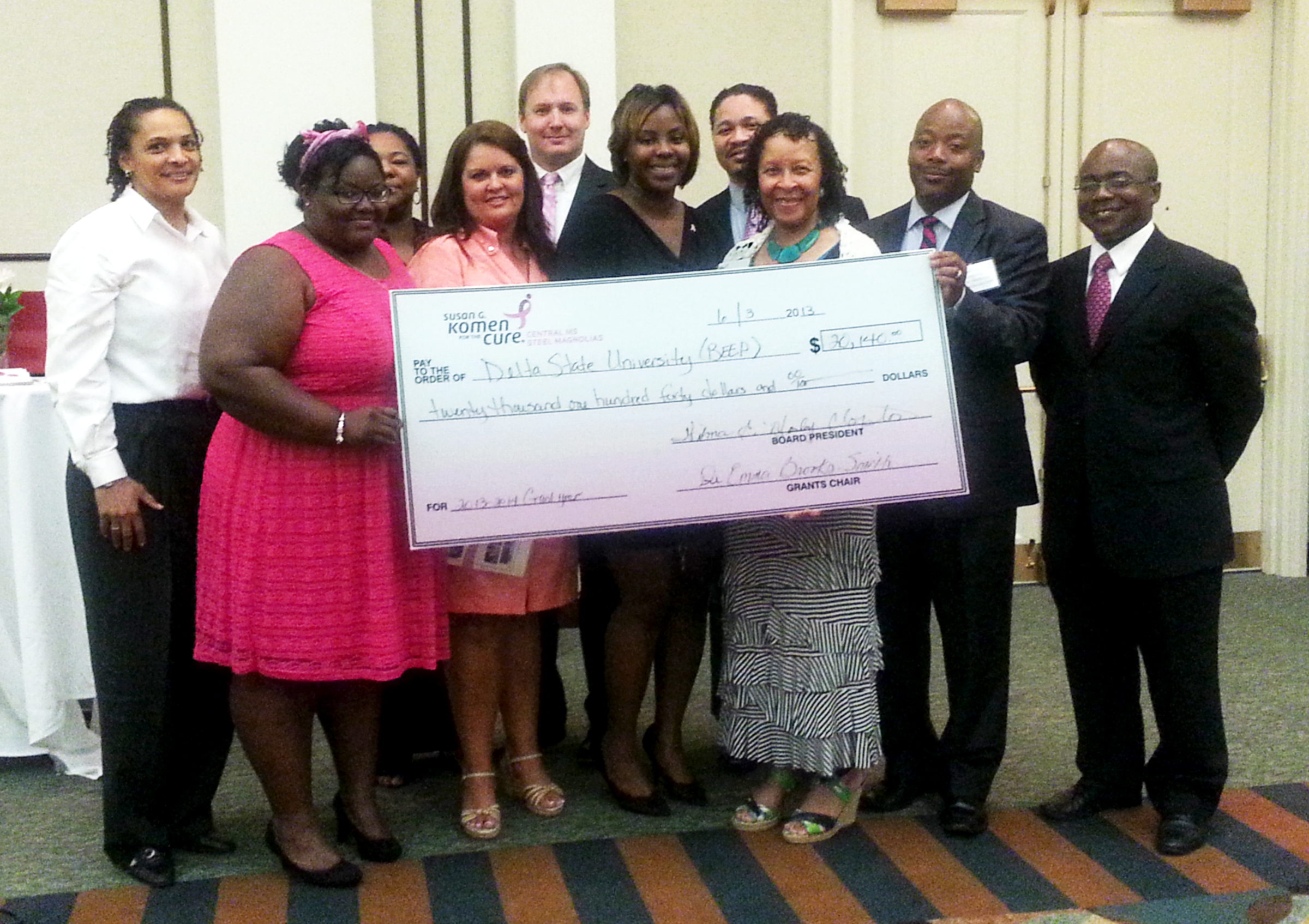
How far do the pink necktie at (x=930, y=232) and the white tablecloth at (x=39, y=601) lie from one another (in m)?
2.09

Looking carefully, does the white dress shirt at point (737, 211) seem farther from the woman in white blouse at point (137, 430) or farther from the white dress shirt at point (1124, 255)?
the woman in white blouse at point (137, 430)

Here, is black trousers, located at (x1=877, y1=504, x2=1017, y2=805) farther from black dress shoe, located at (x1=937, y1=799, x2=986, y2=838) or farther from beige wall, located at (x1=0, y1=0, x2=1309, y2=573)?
beige wall, located at (x1=0, y1=0, x2=1309, y2=573)

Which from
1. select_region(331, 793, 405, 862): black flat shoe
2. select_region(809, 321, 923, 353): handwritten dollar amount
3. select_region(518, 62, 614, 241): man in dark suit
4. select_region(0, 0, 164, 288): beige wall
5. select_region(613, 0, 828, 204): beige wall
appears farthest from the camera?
select_region(613, 0, 828, 204): beige wall

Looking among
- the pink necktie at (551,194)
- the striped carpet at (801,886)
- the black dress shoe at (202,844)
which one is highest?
the pink necktie at (551,194)

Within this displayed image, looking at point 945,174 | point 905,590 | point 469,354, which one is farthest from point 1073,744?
point 469,354

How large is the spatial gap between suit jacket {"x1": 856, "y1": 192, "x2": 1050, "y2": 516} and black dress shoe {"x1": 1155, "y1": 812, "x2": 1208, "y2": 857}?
0.71 meters

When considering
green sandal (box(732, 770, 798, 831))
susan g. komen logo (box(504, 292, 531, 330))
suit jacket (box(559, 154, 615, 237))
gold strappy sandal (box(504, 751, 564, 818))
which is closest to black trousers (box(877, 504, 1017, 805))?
green sandal (box(732, 770, 798, 831))

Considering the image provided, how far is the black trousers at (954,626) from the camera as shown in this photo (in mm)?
2770

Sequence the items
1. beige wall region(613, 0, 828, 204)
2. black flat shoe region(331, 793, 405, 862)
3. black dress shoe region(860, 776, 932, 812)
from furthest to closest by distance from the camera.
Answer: beige wall region(613, 0, 828, 204) → black dress shoe region(860, 776, 932, 812) → black flat shoe region(331, 793, 405, 862)

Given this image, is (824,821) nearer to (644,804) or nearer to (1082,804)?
(644,804)

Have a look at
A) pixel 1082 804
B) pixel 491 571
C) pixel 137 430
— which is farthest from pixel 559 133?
pixel 1082 804

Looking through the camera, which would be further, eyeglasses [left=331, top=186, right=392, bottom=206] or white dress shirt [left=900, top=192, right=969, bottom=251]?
white dress shirt [left=900, top=192, right=969, bottom=251]

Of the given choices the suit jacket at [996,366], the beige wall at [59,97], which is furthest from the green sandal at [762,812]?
the beige wall at [59,97]

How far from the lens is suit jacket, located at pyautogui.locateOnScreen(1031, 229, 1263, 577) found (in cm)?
259
